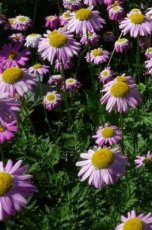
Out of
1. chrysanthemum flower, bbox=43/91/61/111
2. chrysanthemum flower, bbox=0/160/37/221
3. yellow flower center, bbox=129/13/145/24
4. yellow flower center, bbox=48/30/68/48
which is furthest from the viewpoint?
chrysanthemum flower, bbox=43/91/61/111

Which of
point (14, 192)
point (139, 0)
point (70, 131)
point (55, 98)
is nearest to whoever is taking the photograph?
point (14, 192)

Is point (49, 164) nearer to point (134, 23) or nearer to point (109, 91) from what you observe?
point (109, 91)

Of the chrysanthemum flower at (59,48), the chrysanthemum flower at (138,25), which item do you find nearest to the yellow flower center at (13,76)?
the chrysanthemum flower at (59,48)

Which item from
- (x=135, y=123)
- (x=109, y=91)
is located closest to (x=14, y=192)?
(x=109, y=91)

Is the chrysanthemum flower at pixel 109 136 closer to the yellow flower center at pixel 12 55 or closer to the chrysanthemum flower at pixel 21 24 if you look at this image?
the yellow flower center at pixel 12 55

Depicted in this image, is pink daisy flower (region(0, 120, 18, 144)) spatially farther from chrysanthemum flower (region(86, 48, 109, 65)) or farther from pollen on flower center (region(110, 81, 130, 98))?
chrysanthemum flower (region(86, 48, 109, 65))

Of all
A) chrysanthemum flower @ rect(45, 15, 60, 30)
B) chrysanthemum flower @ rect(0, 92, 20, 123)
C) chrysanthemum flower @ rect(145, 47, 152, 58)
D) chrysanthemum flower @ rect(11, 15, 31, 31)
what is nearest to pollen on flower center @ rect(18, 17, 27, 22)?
chrysanthemum flower @ rect(11, 15, 31, 31)

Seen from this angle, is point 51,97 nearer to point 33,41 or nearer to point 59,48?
point 33,41
